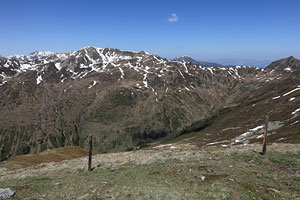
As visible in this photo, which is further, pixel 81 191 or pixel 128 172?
pixel 128 172

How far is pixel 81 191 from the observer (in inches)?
978

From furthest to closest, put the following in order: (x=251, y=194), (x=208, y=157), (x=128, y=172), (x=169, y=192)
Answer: (x=208, y=157)
(x=128, y=172)
(x=169, y=192)
(x=251, y=194)

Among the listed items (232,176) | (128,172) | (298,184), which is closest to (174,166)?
(128,172)

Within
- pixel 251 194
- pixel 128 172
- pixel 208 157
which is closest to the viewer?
A: pixel 251 194

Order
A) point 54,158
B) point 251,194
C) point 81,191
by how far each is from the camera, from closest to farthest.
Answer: point 251,194 → point 81,191 → point 54,158

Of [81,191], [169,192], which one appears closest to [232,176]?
[169,192]

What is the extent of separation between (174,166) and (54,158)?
7577 cm

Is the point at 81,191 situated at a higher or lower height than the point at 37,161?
higher

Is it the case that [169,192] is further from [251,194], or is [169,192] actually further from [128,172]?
[128,172]

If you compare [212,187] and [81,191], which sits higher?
[212,187]

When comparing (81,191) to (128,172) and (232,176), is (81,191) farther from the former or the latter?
(232,176)

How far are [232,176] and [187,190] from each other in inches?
268

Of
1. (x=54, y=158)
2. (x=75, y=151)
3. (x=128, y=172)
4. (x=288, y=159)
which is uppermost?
(x=288, y=159)

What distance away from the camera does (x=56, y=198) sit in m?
23.4
